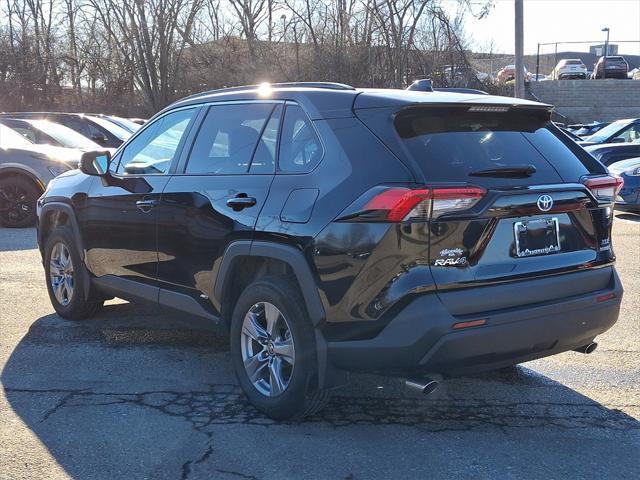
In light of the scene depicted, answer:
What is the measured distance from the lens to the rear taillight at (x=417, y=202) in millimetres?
3270

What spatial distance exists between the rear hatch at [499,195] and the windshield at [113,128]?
11.3m

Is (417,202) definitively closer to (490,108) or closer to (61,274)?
(490,108)

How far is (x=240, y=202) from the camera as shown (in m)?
4.02

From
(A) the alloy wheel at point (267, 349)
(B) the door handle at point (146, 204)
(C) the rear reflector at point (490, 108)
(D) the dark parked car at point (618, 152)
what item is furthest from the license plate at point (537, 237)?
(D) the dark parked car at point (618, 152)

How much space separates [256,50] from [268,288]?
33.7 metres

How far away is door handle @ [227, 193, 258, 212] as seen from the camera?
13.0ft

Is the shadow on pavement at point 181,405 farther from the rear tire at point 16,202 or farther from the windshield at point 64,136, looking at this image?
the windshield at point 64,136

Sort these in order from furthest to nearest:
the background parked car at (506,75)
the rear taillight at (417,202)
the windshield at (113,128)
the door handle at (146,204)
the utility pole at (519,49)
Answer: the background parked car at (506,75) → the utility pole at (519,49) → the windshield at (113,128) → the door handle at (146,204) → the rear taillight at (417,202)

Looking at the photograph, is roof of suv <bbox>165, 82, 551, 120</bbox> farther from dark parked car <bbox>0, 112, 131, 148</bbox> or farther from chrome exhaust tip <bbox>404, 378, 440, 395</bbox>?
dark parked car <bbox>0, 112, 131, 148</bbox>

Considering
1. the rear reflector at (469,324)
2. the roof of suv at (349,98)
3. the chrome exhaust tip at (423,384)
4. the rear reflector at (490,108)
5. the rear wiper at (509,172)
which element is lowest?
the chrome exhaust tip at (423,384)

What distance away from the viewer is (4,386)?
14.8 feet

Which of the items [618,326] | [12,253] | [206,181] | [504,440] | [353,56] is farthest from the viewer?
[353,56]

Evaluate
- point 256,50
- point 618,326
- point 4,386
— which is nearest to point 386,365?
point 4,386

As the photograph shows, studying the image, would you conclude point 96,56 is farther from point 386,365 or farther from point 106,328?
point 386,365
